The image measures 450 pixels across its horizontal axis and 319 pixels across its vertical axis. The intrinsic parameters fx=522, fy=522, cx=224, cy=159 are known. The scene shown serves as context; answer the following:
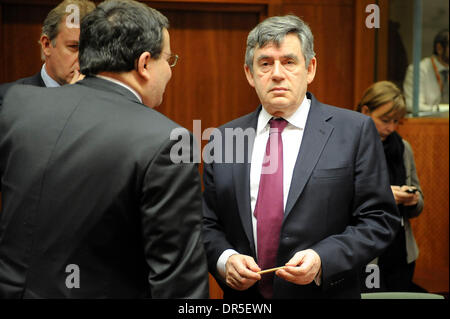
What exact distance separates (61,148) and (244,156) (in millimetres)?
793

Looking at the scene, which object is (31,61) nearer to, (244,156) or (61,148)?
(244,156)

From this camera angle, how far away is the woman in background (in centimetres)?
280

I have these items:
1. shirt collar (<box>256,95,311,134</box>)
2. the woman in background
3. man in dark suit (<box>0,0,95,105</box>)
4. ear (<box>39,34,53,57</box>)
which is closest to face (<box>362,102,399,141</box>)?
the woman in background

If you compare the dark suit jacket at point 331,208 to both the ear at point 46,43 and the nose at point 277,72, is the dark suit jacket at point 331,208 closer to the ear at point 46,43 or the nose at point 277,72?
the nose at point 277,72

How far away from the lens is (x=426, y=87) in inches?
183

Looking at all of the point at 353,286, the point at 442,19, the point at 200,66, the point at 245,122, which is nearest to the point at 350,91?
the point at 200,66

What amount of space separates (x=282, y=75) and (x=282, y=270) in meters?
0.68

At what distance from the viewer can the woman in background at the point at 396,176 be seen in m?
2.80

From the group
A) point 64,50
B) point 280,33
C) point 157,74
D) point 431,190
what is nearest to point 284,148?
point 280,33

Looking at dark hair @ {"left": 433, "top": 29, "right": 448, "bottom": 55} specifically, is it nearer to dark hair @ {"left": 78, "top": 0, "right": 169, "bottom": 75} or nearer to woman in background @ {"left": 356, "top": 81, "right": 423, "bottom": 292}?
woman in background @ {"left": 356, "top": 81, "right": 423, "bottom": 292}

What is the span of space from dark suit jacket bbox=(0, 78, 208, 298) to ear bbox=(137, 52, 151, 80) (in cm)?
12

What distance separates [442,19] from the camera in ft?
18.2
